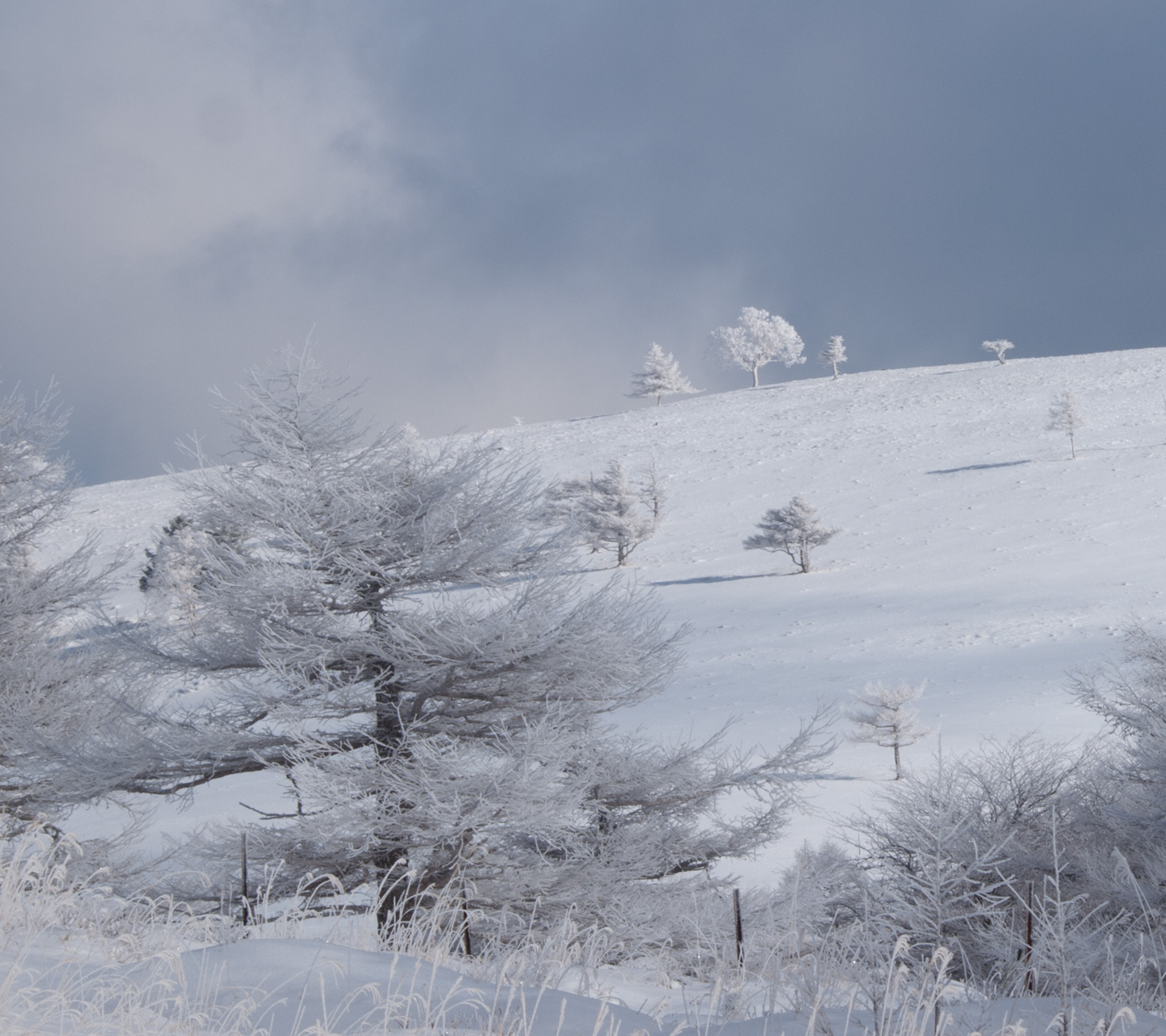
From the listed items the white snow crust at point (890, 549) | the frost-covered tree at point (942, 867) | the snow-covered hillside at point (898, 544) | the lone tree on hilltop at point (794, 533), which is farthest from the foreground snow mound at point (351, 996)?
the lone tree on hilltop at point (794, 533)

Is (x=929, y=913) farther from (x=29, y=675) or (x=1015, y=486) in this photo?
(x=1015, y=486)

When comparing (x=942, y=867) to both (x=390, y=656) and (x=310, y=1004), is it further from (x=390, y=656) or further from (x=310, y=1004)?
(x=310, y=1004)

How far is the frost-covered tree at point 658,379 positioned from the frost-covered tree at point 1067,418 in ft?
144

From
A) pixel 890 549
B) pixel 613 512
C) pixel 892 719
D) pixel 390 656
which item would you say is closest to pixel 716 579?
pixel 613 512

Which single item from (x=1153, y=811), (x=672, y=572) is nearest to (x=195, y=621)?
(x=1153, y=811)

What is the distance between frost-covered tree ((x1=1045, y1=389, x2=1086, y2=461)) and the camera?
153 feet

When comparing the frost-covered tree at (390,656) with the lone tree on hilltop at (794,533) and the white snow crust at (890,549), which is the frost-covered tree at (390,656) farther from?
the lone tree on hilltop at (794,533)

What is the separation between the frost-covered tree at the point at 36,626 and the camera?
879cm

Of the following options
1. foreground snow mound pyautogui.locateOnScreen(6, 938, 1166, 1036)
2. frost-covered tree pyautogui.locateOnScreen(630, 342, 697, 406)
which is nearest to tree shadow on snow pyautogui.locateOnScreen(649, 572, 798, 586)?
foreground snow mound pyautogui.locateOnScreen(6, 938, 1166, 1036)

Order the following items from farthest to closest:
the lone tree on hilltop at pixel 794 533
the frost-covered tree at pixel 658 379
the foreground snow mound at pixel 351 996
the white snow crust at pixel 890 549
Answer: the frost-covered tree at pixel 658 379
the lone tree on hilltop at pixel 794 533
the white snow crust at pixel 890 549
the foreground snow mound at pixel 351 996

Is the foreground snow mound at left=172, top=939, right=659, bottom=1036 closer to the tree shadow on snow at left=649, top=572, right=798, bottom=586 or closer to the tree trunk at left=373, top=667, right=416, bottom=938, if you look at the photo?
the tree trunk at left=373, top=667, right=416, bottom=938

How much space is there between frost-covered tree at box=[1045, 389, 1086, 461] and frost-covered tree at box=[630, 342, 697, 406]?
4399cm

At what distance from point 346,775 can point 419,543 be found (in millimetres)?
2191

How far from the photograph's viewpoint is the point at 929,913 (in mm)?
7465
